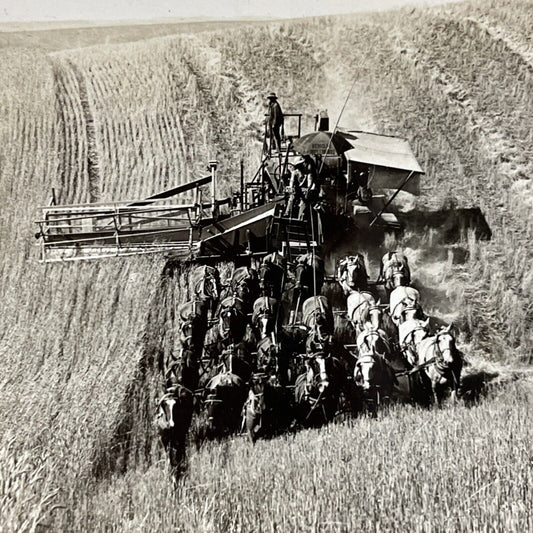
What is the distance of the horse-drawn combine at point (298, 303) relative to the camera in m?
9.70

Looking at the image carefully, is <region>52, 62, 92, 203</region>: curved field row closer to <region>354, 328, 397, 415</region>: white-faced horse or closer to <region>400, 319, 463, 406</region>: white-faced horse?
<region>354, 328, 397, 415</region>: white-faced horse

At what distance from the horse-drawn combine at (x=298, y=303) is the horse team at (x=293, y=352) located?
0.02 m

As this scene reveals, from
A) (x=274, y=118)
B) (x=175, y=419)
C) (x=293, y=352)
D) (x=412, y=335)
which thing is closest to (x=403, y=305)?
(x=412, y=335)

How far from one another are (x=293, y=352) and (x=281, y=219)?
9.66 ft

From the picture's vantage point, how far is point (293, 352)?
1081 centimetres

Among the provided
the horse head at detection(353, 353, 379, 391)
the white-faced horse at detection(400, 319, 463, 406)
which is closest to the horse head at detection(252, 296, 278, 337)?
the horse head at detection(353, 353, 379, 391)

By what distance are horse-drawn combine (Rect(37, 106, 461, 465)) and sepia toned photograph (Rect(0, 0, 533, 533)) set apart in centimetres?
5

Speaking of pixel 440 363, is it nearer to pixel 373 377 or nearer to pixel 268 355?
pixel 373 377

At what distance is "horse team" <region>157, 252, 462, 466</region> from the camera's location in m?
9.59

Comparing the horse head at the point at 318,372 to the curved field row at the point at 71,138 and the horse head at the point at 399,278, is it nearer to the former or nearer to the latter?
the horse head at the point at 399,278

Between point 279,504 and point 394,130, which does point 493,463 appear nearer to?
point 279,504

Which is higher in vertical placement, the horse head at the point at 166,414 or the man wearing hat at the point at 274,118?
the man wearing hat at the point at 274,118

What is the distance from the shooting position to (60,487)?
7711 mm

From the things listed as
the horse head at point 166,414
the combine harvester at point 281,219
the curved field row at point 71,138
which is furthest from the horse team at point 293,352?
the curved field row at point 71,138
